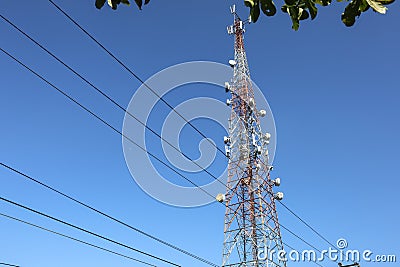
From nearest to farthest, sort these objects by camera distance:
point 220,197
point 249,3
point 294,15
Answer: point 249,3
point 294,15
point 220,197

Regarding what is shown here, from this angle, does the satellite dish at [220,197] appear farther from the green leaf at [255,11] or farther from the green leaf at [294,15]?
the green leaf at [255,11]

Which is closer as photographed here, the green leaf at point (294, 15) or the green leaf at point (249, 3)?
the green leaf at point (249, 3)

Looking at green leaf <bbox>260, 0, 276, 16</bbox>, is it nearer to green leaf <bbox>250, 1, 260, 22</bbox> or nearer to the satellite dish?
green leaf <bbox>250, 1, 260, 22</bbox>

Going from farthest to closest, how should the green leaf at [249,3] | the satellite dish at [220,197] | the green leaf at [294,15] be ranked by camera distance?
the satellite dish at [220,197]
the green leaf at [294,15]
the green leaf at [249,3]

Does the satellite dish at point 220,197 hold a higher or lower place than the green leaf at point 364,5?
higher

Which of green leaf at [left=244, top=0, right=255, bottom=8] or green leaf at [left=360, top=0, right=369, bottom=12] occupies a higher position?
green leaf at [left=360, top=0, right=369, bottom=12]

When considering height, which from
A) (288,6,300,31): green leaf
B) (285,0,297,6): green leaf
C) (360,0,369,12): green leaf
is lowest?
(288,6,300,31): green leaf

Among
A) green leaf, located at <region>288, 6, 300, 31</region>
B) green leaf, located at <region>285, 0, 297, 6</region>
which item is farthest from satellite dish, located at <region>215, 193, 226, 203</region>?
green leaf, located at <region>285, 0, 297, 6</region>

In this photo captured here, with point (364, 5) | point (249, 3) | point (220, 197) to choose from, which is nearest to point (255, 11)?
point (249, 3)

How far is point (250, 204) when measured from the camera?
19688 mm

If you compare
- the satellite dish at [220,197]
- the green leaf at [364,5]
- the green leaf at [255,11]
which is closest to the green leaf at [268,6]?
the green leaf at [255,11]

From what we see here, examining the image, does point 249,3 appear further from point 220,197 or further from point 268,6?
point 220,197

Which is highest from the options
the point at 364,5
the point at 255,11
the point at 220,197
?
the point at 220,197

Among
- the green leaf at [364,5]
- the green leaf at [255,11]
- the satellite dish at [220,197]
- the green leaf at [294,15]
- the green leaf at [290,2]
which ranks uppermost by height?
the satellite dish at [220,197]
